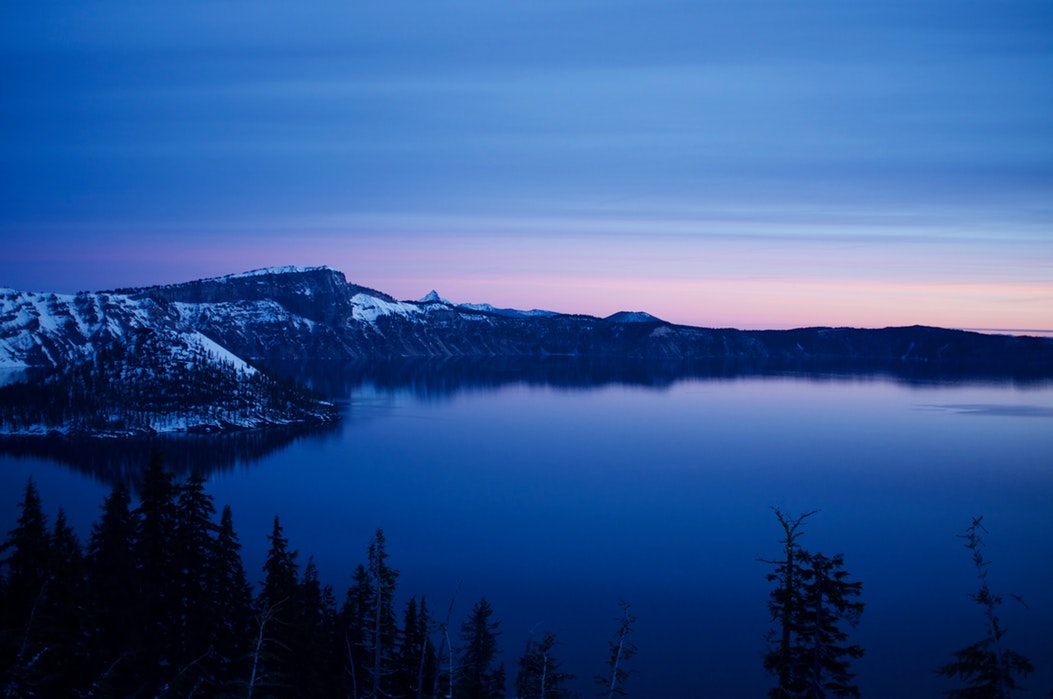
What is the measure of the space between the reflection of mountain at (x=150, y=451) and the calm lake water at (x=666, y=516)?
2.69 ft

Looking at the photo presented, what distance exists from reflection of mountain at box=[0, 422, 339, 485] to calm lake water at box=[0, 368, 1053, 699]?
2.69ft

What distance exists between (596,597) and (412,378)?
142 meters

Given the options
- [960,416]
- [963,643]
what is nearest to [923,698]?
[963,643]

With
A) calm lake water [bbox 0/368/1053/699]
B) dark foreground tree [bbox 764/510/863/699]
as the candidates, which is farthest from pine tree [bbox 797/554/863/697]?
calm lake water [bbox 0/368/1053/699]

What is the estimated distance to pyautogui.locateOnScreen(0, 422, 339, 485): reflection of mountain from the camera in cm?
6294

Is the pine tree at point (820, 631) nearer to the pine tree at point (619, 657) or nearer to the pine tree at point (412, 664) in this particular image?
the pine tree at point (619, 657)

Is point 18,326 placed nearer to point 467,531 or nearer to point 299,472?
point 299,472

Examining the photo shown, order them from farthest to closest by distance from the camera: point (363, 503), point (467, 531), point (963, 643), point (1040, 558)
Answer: point (363, 503) < point (467, 531) < point (1040, 558) < point (963, 643)

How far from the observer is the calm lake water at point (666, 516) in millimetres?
29688

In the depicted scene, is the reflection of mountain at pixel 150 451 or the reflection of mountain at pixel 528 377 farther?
the reflection of mountain at pixel 528 377

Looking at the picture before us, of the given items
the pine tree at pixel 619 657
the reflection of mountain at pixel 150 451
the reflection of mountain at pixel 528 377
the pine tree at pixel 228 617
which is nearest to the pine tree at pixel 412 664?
the pine tree at pixel 228 617

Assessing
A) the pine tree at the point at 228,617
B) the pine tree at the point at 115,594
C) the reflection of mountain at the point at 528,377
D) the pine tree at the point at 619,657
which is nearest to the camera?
the pine tree at the point at 619,657

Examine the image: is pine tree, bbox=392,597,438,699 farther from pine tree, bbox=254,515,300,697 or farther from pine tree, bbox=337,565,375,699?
pine tree, bbox=254,515,300,697

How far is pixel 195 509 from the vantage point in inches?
774
